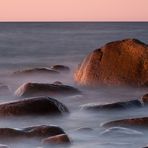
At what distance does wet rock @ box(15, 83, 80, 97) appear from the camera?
11512mm

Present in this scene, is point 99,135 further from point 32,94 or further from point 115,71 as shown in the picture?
point 115,71

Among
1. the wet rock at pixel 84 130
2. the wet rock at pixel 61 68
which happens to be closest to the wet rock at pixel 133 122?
the wet rock at pixel 84 130

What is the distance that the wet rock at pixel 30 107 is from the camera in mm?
9570

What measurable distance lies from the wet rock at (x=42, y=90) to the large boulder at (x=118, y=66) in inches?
29.6

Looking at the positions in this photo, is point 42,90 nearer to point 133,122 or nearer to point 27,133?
point 133,122

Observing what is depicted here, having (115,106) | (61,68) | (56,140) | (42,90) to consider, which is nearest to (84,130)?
(56,140)

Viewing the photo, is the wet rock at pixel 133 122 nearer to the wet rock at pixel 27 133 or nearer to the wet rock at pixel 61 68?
the wet rock at pixel 27 133

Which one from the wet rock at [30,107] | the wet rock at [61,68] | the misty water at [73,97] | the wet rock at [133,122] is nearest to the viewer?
the misty water at [73,97]

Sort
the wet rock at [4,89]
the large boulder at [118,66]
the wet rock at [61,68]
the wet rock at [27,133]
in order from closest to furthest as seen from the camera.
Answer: the wet rock at [27,133], the large boulder at [118,66], the wet rock at [4,89], the wet rock at [61,68]

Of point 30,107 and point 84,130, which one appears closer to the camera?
point 84,130

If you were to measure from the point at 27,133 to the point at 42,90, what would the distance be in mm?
3088

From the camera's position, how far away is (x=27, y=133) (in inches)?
336

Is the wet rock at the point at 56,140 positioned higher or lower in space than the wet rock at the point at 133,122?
lower

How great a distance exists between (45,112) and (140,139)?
1.67m
